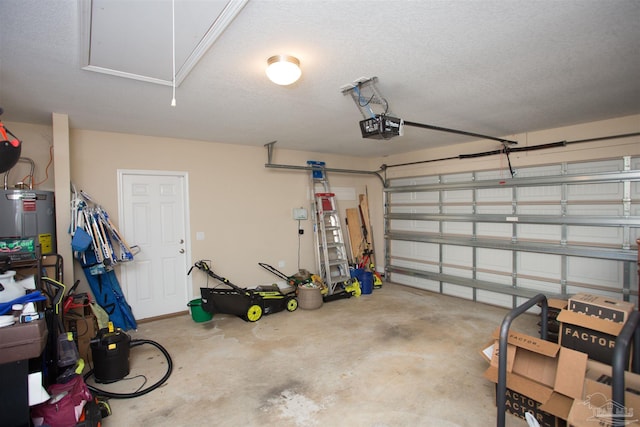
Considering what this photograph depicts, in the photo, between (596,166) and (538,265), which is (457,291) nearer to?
(538,265)

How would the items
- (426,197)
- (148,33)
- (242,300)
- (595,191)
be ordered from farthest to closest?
(426,197) → (242,300) → (595,191) → (148,33)

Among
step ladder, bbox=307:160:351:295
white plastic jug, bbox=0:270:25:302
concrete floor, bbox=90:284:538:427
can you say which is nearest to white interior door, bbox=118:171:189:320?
concrete floor, bbox=90:284:538:427

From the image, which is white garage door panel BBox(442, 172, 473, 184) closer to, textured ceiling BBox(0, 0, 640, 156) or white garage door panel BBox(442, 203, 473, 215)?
white garage door panel BBox(442, 203, 473, 215)

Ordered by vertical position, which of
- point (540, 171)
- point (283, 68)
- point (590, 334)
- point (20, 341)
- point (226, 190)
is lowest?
point (590, 334)

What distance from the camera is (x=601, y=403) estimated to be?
1.70m

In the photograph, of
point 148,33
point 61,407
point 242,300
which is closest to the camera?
point 148,33

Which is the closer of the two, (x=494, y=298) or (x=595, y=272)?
(x=595, y=272)

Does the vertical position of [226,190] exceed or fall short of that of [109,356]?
it exceeds it

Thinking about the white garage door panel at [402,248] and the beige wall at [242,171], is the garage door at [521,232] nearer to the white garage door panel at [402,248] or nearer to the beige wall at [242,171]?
the white garage door panel at [402,248]

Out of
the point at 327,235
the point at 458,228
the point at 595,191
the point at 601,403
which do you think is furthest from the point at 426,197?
the point at 601,403

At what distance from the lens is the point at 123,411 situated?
2.42 meters

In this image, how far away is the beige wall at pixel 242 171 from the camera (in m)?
3.84

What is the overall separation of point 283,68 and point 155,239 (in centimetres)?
342

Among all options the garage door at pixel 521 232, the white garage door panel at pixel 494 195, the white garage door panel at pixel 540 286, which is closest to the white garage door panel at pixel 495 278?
the garage door at pixel 521 232
